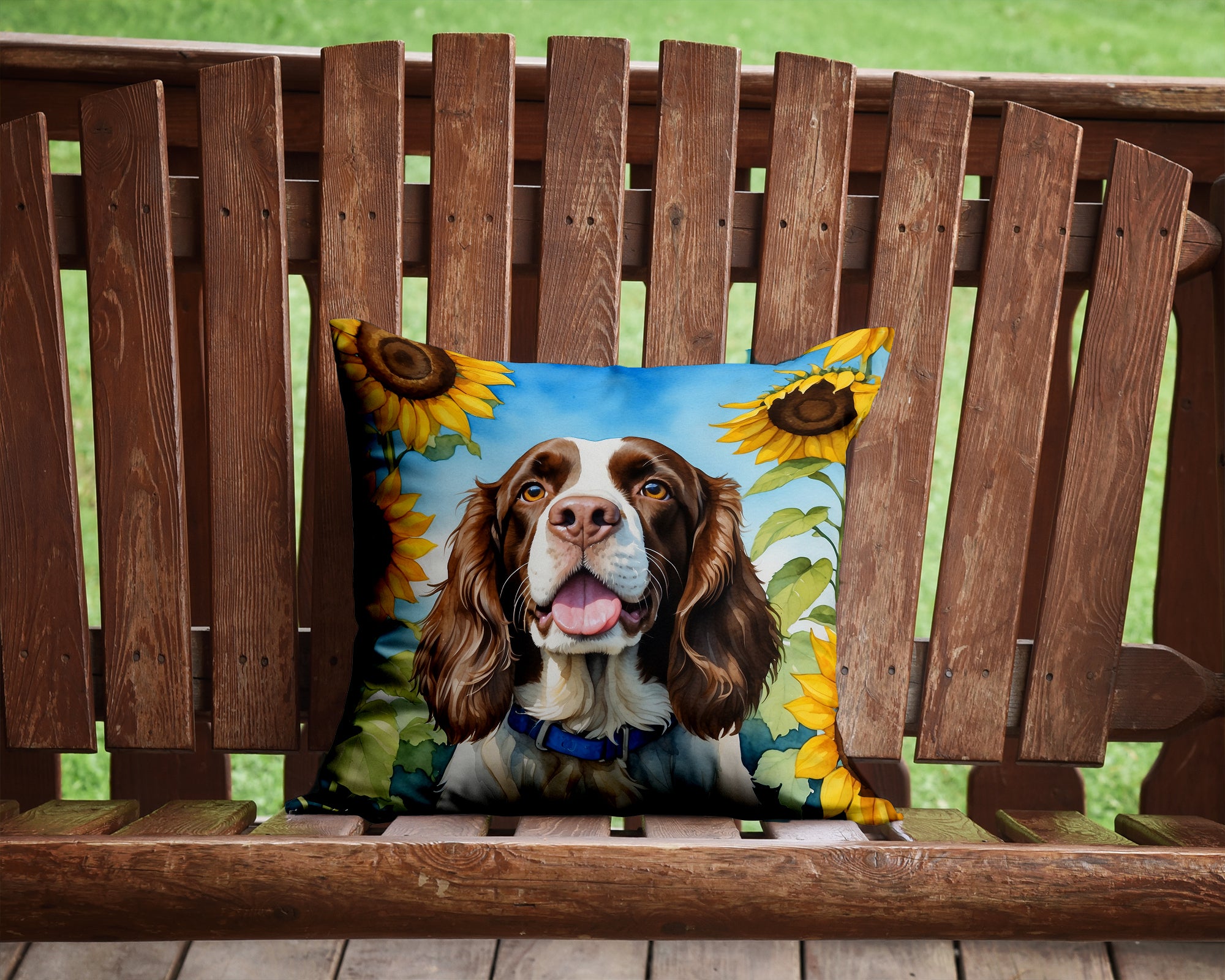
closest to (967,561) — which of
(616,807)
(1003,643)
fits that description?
(1003,643)

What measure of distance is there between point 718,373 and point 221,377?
1.84 feet

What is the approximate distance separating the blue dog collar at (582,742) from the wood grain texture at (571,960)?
153 millimetres

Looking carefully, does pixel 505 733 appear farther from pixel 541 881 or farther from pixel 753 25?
pixel 753 25

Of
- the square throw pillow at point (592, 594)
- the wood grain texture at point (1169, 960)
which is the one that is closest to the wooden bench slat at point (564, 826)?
the square throw pillow at point (592, 594)

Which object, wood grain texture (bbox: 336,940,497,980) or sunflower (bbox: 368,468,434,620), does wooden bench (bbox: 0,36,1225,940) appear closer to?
sunflower (bbox: 368,468,434,620)

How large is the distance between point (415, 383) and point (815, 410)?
38cm

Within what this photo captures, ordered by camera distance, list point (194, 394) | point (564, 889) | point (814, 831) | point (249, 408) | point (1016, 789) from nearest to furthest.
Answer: point (564, 889) → point (814, 831) → point (249, 408) → point (194, 394) → point (1016, 789)

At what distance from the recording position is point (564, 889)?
2.61 feet

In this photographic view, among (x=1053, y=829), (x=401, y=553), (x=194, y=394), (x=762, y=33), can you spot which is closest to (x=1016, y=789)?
(x=1053, y=829)

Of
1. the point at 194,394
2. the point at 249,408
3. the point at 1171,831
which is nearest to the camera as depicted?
the point at 1171,831

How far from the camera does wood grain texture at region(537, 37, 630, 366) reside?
1.18 m

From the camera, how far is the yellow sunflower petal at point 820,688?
3.12 ft

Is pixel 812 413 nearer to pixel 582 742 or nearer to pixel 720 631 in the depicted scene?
pixel 720 631

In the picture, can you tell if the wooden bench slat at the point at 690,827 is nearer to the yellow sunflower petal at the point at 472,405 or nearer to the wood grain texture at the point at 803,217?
the yellow sunflower petal at the point at 472,405
